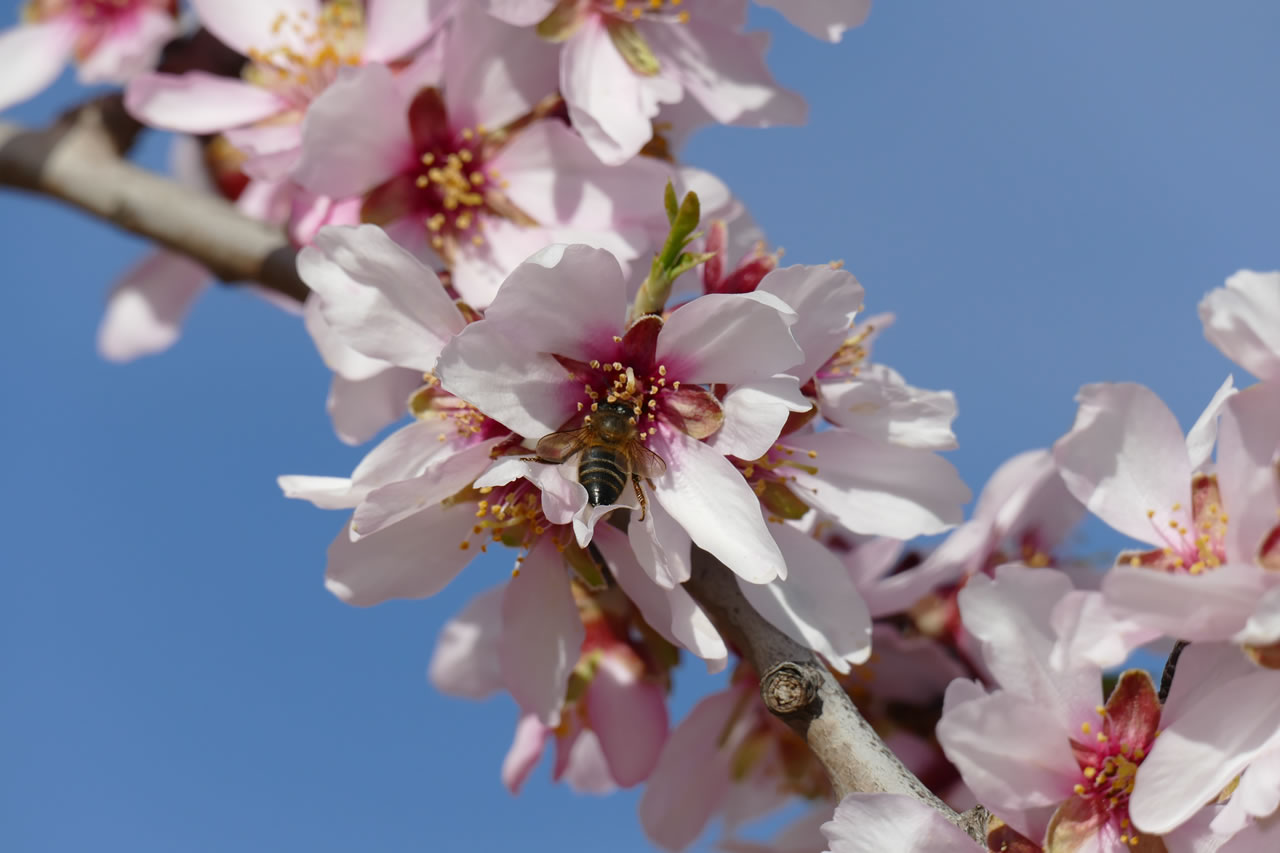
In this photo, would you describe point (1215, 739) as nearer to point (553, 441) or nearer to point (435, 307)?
point (553, 441)

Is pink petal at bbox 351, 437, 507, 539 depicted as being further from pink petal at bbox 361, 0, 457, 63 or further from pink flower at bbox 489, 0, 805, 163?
pink petal at bbox 361, 0, 457, 63

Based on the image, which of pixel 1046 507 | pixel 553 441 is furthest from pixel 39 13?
pixel 1046 507

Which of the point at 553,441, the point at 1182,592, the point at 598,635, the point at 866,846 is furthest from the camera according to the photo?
the point at 598,635

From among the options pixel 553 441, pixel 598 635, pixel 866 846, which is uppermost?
pixel 553 441

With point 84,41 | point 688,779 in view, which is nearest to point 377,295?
point 688,779

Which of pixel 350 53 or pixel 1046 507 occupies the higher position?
pixel 350 53

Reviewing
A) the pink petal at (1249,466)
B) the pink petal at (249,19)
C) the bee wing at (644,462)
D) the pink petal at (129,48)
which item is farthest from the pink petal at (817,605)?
the pink petal at (129,48)

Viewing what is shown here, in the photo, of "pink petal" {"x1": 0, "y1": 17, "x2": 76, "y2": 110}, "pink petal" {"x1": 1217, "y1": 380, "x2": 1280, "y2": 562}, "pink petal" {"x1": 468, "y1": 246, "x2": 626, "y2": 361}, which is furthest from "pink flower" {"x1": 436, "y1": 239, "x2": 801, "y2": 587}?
"pink petal" {"x1": 0, "y1": 17, "x2": 76, "y2": 110}
